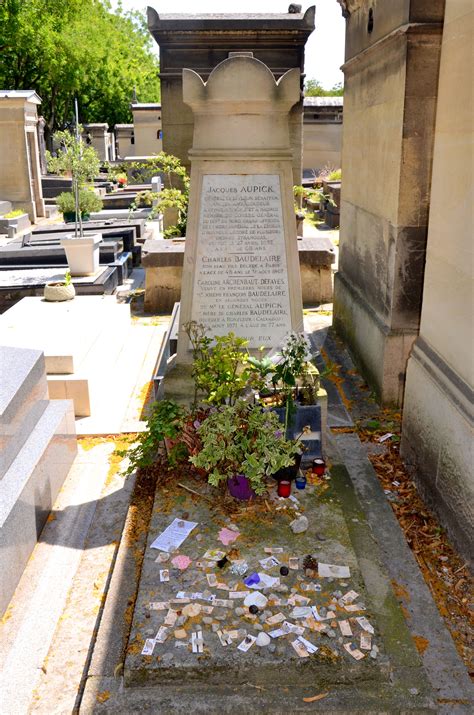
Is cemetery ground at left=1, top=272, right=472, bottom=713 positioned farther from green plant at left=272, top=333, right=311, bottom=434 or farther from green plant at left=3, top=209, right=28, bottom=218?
green plant at left=3, top=209, right=28, bottom=218

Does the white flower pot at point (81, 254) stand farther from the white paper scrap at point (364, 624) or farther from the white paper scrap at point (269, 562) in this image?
the white paper scrap at point (364, 624)

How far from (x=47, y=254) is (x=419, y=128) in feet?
28.0

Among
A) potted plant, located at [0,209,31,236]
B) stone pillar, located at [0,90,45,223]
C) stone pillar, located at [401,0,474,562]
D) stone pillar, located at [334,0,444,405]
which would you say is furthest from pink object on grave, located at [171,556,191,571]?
stone pillar, located at [0,90,45,223]

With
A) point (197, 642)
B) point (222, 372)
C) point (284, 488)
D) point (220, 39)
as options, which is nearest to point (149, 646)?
point (197, 642)

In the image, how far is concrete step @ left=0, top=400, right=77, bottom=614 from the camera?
4.04 m

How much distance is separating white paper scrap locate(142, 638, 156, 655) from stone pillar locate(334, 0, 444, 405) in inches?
163

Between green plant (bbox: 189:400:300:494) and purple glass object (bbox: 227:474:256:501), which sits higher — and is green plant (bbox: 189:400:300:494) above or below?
above

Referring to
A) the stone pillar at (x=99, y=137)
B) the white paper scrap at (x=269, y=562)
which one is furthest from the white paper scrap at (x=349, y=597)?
the stone pillar at (x=99, y=137)

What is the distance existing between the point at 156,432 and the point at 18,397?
1.06 m

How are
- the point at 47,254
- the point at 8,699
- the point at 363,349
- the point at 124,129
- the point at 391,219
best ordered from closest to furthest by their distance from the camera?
1. the point at 8,699
2. the point at 391,219
3. the point at 363,349
4. the point at 47,254
5. the point at 124,129

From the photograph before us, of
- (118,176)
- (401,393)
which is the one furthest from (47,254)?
(118,176)

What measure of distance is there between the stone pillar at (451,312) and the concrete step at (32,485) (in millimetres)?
2933

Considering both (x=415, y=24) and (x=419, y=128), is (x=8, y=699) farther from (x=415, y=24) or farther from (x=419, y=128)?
(x=415, y=24)

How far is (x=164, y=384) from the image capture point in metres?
5.62
